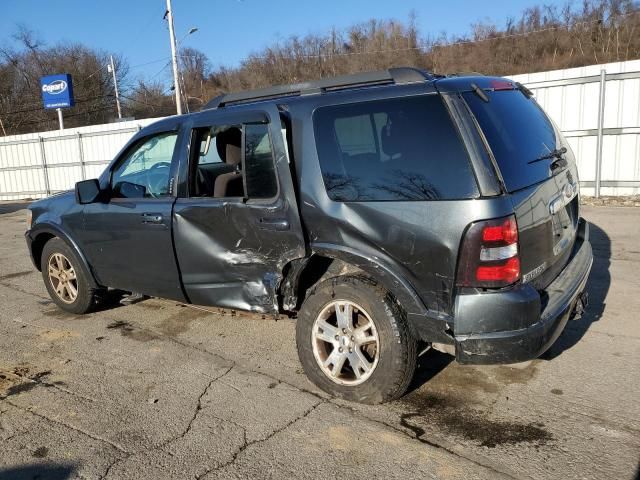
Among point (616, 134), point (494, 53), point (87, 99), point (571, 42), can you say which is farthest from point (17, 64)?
point (616, 134)

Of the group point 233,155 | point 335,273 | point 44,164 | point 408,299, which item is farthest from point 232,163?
point 44,164

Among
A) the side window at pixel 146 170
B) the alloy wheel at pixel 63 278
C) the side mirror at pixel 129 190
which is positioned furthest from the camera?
the alloy wheel at pixel 63 278

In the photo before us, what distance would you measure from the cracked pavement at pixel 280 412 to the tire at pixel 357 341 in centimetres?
14

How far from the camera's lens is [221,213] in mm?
3963

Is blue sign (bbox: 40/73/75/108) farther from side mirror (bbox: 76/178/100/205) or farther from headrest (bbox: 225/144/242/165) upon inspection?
headrest (bbox: 225/144/242/165)

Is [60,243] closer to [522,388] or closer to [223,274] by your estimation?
[223,274]

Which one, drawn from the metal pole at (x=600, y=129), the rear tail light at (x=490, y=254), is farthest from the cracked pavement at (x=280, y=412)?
the metal pole at (x=600, y=129)

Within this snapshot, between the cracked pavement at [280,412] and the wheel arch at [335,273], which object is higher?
the wheel arch at [335,273]

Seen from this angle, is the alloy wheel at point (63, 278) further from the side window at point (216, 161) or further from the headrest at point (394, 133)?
the headrest at point (394, 133)

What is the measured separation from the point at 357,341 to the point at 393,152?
1174 mm

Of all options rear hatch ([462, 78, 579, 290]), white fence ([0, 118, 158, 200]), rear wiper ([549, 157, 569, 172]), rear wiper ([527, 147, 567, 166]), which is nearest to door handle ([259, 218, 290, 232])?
rear hatch ([462, 78, 579, 290])

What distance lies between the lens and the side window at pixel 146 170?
4.48m

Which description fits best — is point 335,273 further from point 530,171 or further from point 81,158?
point 81,158

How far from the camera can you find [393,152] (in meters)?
3.18
